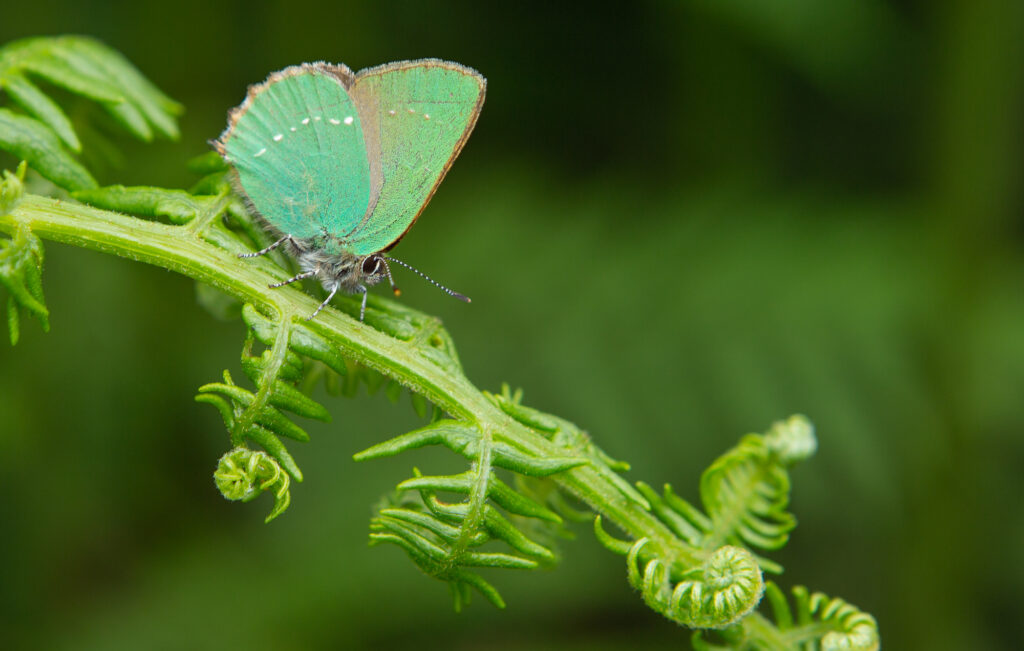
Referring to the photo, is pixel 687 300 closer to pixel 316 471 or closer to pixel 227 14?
pixel 316 471

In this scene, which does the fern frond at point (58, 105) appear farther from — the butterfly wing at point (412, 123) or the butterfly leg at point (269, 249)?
the butterfly wing at point (412, 123)

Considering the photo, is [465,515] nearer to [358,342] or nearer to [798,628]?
[358,342]

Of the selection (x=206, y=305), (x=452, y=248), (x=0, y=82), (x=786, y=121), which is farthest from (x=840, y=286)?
(x=0, y=82)

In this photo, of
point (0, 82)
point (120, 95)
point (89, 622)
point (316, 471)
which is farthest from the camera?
point (316, 471)

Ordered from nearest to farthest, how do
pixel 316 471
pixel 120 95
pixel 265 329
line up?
pixel 265 329 < pixel 120 95 < pixel 316 471

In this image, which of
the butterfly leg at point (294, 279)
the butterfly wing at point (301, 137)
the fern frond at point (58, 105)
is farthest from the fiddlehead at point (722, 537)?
the fern frond at point (58, 105)

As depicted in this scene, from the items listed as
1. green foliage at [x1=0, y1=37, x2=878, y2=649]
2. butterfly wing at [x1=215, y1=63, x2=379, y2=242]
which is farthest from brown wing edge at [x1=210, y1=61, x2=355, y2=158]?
green foliage at [x1=0, y1=37, x2=878, y2=649]

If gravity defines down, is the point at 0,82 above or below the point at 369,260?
below

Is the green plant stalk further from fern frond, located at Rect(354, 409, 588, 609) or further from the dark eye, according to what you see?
the dark eye
